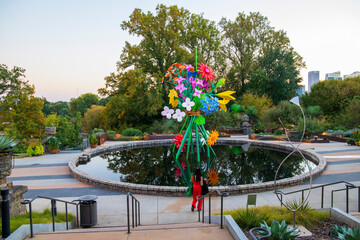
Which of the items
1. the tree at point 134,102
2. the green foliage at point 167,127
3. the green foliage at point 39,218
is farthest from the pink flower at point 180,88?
the tree at point 134,102

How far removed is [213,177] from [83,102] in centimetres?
7178

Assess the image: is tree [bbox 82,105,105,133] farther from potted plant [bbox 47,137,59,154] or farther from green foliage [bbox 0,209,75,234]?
green foliage [bbox 0,209,75,234]

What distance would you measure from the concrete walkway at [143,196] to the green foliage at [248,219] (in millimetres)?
1407

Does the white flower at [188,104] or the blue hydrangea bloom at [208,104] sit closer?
the white flower at [188,104]

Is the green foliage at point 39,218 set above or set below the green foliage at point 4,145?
below

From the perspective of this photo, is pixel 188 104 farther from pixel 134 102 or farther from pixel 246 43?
pixel 246 43

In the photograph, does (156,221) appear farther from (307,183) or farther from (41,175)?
(41,175)

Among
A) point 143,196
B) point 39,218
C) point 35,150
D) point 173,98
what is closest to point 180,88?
point 173,98

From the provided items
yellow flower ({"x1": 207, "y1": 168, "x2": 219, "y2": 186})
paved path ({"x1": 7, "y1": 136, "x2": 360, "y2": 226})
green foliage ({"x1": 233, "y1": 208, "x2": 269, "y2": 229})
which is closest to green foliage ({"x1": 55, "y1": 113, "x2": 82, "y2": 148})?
paved path ({"x1": 7, "y1": 136, "x2": 360, "y2": 226})

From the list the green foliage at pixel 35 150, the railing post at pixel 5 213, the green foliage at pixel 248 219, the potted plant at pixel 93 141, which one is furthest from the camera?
the potted plant at pixel 93 141

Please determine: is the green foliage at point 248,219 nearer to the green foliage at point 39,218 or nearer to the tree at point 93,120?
the green foliage at point 39,218

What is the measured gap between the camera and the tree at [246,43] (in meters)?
42.2

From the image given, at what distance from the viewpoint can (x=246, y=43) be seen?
42.4 m

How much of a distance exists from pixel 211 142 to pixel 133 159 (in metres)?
7.44
